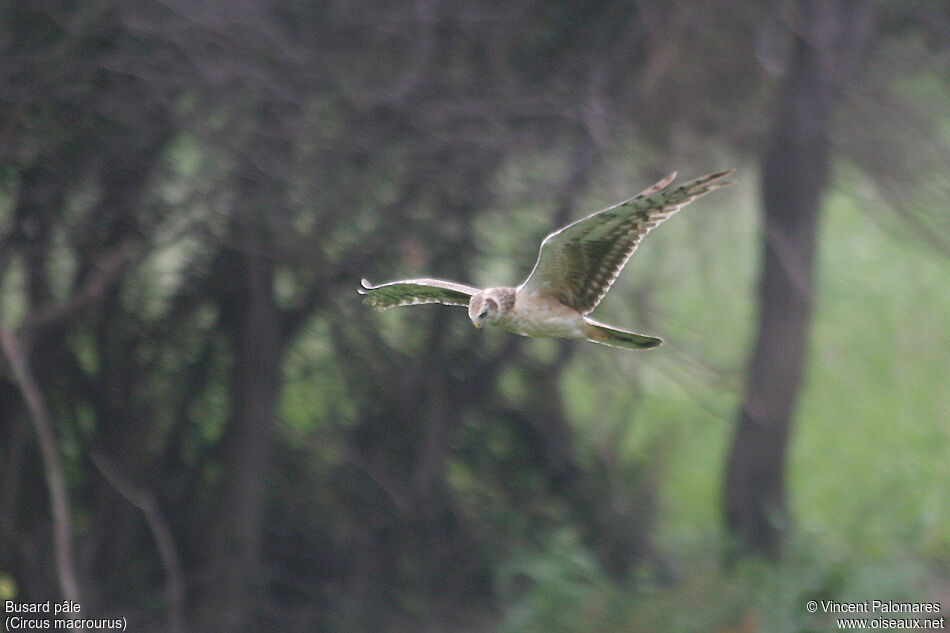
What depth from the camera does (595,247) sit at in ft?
11.9

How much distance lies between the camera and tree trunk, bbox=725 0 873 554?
699cm

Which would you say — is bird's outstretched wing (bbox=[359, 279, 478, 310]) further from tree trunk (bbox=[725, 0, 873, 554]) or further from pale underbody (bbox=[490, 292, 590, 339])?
tree trunk (bbox=[725, 0, 873, 554])

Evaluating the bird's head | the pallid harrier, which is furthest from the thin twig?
the bird's head

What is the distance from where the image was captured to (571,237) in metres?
3.45

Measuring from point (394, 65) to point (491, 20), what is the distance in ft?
2.06

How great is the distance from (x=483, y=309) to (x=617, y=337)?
0.51 m

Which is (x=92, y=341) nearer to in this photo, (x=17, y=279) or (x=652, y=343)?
(x=17, y=279)

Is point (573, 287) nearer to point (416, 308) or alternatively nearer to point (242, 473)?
point (416, 308)

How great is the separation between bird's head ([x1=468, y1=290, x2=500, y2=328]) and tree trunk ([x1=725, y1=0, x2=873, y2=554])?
3.97 m

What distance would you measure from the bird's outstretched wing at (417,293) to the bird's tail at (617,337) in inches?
17.0

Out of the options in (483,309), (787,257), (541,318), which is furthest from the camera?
(787,257)

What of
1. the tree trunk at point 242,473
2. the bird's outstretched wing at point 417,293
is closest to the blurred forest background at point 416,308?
the tree trunk at point 242,473

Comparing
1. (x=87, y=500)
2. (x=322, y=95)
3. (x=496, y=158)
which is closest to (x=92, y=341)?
(x=87, y=500)

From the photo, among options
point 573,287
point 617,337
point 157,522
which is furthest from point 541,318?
point 157,522
